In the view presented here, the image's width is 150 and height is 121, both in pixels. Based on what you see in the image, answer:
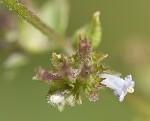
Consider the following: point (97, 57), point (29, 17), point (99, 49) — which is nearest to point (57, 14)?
point (29, 17)

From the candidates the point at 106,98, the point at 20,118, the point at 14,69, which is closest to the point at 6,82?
the point at 20,118

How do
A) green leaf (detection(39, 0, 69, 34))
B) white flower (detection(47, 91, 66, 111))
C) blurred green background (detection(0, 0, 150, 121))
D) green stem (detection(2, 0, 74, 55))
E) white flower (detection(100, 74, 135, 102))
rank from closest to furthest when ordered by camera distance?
white flower (detection(100, 74, 135, 102)) → white flower (detection(47, 91, 66, 111)) → green stem (detection(2, 0, 74, 55)) → green leaf (detection(39, 0, 69, 34)) → blurred green background (detection(0, 0, 150, 121))

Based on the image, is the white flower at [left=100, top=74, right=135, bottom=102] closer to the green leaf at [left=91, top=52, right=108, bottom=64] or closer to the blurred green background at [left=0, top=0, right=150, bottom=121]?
the green leaf at [left=91, top=52, right=108, bottom=64]

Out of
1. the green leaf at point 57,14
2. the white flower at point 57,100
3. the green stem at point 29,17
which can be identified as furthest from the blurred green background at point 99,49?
the white flower at point 57,100

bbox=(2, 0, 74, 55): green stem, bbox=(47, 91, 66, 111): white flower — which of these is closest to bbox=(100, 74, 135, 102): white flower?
bbox=(47, 91, 66, 111): white flower

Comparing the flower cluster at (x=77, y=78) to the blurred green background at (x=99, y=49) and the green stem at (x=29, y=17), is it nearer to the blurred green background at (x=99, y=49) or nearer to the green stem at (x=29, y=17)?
the green stem at (x=29, y=17)
